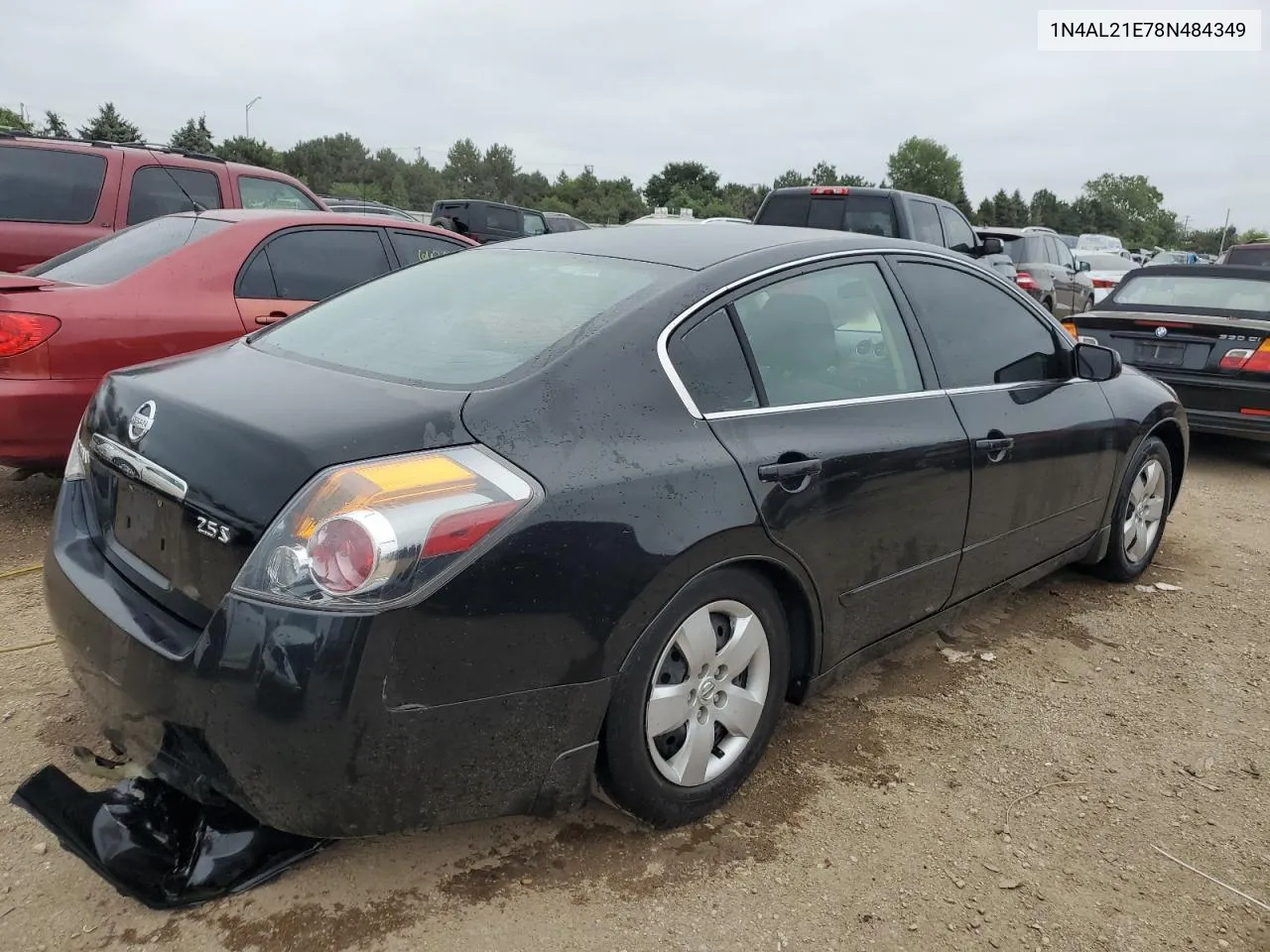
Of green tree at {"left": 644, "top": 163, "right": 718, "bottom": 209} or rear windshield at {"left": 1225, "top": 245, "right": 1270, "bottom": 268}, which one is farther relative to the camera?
green tree at {"left": 644, "top": 163, "right": 718, "bottom": 209}

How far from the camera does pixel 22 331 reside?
4.09 meters

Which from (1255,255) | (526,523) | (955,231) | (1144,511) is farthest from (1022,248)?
(526,523)

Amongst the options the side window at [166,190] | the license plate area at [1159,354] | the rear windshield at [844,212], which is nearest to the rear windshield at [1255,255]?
the rear windshield at [844,212]

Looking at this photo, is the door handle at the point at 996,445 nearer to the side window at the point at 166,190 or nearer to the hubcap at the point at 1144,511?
the hubcap at the point at 1144,511

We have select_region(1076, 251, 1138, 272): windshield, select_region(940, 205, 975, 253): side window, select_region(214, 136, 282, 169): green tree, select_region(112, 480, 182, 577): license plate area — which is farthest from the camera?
select_region(214, 136, 282, 169): green tree

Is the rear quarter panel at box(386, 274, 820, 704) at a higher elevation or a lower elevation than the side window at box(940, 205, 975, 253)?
lower

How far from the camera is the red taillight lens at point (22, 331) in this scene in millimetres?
4074

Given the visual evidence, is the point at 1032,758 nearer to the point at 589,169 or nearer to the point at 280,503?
the point at 280,503

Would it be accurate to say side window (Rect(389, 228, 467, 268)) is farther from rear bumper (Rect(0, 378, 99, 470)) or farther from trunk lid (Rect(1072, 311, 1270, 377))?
trunk lid (Rect(1072, 311, 1270, 377))

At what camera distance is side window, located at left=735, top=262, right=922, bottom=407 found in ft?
8.85

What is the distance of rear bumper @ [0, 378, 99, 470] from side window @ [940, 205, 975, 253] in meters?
8.09

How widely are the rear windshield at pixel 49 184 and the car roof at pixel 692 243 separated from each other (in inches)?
191

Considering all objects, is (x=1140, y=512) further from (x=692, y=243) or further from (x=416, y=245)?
(x=416, y=245)

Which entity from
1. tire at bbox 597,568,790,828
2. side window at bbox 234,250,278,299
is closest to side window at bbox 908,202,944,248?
side window at bbox 234,250,278,299
